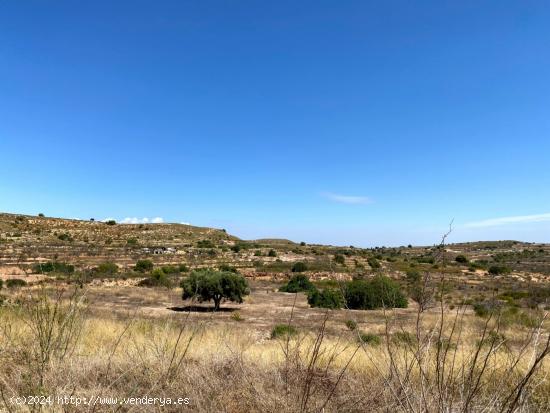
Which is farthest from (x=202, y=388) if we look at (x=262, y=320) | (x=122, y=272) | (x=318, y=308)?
(x=122, y=272)

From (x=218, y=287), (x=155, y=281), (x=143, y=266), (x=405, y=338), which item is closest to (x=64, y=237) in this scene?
(x=143, y=266)

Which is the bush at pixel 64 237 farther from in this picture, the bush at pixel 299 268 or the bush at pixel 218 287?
the bush at pixel 218 287

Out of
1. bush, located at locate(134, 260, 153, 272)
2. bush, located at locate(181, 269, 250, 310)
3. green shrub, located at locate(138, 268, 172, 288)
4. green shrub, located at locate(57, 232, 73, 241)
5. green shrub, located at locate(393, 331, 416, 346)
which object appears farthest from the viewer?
green shrub, located at locate(57, 232, 73, 241)

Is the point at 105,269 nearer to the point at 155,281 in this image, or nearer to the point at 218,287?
the point at 155,281

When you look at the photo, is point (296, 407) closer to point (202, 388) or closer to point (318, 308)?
point (202, 388)

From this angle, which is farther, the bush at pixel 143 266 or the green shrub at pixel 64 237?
the green shrub at pixel 64 237

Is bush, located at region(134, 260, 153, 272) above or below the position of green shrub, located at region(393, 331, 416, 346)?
below

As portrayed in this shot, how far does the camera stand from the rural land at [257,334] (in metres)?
3.28

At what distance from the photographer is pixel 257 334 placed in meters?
16.4

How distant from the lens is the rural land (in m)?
3.28

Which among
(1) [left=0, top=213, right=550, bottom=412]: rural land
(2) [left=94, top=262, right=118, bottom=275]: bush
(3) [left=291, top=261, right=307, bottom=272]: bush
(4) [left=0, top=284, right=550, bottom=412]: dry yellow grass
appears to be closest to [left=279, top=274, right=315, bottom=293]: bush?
(1) [left=0, top=213, right=550, bottom=412]: rural land

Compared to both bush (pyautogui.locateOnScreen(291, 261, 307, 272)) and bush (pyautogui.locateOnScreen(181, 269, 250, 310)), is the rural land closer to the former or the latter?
bush (pyautogui.locateOnScreen(181, 269, 250, 310))

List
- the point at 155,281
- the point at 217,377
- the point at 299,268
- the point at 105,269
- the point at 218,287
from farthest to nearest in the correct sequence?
1. the point at 299,268
2. the point at 155,281
3. the point at 105,269
4. the point at 218,287
5. the point at 217,377

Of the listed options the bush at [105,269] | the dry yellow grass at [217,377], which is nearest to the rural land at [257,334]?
the dry yellow grass at [217,377]
